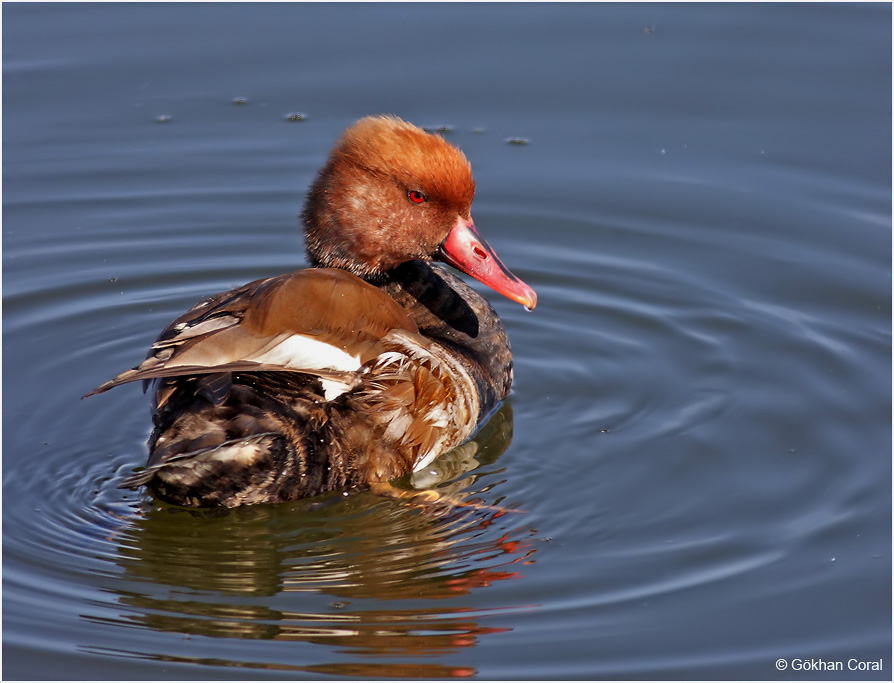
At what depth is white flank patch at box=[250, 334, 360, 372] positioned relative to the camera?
17.4ft

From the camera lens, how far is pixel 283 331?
538 centimetres

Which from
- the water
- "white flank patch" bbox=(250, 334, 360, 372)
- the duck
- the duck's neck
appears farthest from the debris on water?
"white flank patch" bbox=(250, 334, 360, 372)

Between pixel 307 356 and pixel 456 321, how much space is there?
4.66 ft

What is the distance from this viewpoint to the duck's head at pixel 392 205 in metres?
6.21

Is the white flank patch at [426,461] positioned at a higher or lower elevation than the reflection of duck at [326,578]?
higher

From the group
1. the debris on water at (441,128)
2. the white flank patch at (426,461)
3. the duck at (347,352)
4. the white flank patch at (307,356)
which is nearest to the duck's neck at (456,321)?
the duck at (347,352)

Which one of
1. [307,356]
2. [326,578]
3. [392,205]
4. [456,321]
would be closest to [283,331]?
[307,356]

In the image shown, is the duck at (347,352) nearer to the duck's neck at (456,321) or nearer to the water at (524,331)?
the duck's neck at (456,321)

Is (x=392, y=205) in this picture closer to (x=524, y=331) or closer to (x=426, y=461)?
(x=426, y=461)

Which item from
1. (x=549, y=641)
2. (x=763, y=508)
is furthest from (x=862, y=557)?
(x=549, y=641)

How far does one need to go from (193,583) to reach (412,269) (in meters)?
2.21

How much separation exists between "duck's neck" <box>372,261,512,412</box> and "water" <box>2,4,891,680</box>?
237mm

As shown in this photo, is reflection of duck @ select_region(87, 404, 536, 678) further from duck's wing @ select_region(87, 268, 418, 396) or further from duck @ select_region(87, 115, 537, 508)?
duck's wing @ select_region(87, 268, 418, 396)

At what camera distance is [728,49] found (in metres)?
9.88
